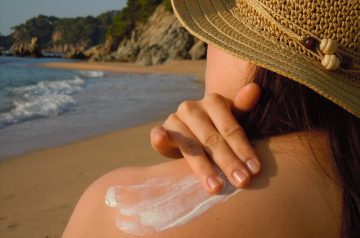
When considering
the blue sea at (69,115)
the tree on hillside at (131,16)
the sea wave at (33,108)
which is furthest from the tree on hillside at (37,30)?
the blue sea at (69,115)

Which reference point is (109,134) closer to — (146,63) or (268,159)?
(268,159)

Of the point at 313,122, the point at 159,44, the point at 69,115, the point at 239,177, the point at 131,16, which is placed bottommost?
the point at 69,115

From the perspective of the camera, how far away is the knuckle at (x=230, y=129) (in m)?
1.10

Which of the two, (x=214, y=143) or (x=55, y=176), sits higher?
(x=214, y=143)

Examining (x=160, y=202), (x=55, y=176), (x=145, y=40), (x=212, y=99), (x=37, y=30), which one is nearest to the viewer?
(x=160, y=202)

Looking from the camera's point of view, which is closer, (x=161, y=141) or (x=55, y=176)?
(x=161, y=141)

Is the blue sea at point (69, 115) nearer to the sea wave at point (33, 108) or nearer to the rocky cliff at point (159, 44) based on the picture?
the sea wave at point (33, 108)

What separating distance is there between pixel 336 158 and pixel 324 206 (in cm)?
15

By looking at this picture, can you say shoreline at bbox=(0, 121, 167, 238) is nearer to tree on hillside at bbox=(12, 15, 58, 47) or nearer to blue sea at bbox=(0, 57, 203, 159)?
blue sea at bbox=(0, 57, 203, 159)

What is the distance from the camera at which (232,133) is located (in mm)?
1102

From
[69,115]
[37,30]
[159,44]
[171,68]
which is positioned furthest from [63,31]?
[69,115]

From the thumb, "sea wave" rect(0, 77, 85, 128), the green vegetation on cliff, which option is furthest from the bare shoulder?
the green vegetation on cliff

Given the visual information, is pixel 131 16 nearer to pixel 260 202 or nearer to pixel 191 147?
pixel 191 147

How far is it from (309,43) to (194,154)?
0.39m
